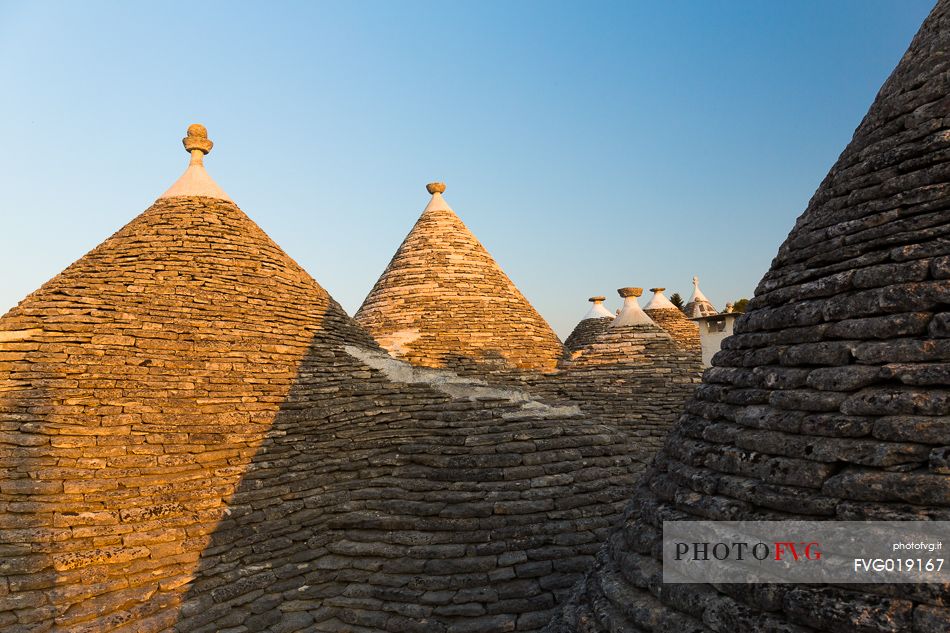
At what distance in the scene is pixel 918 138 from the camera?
3.05 meters

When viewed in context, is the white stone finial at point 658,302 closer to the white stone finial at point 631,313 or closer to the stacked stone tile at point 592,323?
the stacked stone tile at point 592,323

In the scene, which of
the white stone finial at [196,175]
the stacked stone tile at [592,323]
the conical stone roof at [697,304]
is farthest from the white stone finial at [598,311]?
the white stone finial at [196,175]

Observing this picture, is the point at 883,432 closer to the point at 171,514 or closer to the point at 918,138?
the point at 918,138

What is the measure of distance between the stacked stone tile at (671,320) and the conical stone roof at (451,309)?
7888 mm

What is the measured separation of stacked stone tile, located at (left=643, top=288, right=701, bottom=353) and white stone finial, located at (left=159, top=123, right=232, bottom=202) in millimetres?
13022

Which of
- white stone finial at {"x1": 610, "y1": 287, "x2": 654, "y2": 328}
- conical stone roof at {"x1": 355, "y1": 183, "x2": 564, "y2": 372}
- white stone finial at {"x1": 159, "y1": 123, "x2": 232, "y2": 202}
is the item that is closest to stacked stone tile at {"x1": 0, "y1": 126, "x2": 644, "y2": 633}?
white stone finial at {"x1": 159, "y1": 123, "x2": 232, "y2": 202}

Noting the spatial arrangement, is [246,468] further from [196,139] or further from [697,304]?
[697,304]

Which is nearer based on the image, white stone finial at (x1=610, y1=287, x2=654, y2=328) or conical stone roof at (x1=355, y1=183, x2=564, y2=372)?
conical stone roof at (x1=355, y1=183, x2=564, y2=372)

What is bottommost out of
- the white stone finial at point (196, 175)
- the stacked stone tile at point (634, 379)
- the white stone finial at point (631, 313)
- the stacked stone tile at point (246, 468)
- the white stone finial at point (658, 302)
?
the stacked stone tile at point (246, 468)

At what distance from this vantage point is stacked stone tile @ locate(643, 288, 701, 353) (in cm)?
1741

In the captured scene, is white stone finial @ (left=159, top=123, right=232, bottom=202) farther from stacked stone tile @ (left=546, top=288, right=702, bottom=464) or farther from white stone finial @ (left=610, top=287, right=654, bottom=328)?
white stone finial @ (left=610, top=287, right=654, bottom=328)

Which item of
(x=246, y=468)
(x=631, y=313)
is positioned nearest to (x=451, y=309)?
(x=631, y=313)

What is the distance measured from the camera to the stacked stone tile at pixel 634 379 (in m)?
9.22

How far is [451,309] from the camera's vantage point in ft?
33.7
